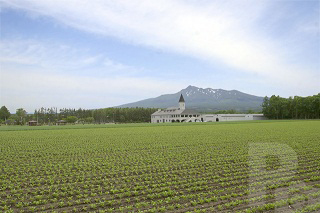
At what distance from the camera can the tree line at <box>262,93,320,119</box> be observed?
109 metres

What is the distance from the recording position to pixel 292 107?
116875 millimetres

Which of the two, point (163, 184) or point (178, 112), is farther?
point (178, 112)

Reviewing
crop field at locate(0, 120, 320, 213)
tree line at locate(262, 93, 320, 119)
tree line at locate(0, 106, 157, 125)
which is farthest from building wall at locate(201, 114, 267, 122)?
crop field at locate(0, 120, 320, 213)

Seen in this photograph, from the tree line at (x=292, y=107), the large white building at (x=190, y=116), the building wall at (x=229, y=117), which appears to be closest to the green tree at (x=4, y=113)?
the large white building at (x=190, y=116)

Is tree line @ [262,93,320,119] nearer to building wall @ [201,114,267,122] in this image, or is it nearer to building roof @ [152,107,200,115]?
building wall @ [201,114,267,122]

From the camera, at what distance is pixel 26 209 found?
873 cm

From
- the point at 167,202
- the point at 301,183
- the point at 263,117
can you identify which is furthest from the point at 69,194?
the point at 263,117

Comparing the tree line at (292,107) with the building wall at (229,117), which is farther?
the building wall at (229,117)

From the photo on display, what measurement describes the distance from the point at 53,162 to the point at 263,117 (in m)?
115

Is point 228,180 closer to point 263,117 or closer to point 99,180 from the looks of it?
point 99,180

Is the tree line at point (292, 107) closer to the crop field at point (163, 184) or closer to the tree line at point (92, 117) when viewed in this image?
the tree line at point (92, 117)

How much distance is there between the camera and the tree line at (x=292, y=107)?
10856 cm

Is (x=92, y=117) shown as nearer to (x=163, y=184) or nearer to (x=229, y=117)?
(x=229, y=117)

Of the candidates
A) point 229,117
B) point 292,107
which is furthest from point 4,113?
point 292,107
